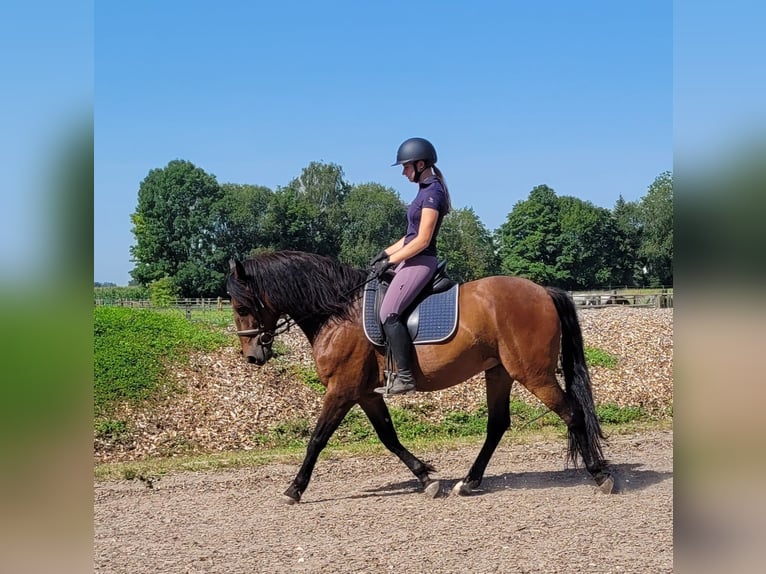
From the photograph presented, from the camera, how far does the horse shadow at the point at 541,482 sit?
678 cm

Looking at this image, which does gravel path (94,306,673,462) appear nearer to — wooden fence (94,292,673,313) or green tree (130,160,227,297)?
wooden fence (94,292,673,313)

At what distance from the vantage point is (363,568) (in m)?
4.61

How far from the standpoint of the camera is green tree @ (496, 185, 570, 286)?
64375mm

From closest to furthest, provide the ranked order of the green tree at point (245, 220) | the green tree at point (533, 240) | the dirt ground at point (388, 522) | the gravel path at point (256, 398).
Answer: the dirt ground at point (388, 522)
the gravel path at point (256, 398)
the green tree at point (245, 220)
the green tree at point (533, 240)

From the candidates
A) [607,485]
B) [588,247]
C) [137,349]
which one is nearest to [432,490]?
[607,485]

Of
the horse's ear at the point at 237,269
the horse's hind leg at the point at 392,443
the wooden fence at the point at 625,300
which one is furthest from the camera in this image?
the wooden fence at the point at 625,300

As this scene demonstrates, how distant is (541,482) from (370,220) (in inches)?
2027

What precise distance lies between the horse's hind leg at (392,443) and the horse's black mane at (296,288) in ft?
3.10

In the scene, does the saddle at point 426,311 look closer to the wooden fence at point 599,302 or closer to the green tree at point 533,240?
the wooden fence at point 599,302

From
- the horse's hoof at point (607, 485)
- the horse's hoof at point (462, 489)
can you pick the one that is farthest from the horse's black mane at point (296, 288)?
the horse's hoof at point (607, 485)

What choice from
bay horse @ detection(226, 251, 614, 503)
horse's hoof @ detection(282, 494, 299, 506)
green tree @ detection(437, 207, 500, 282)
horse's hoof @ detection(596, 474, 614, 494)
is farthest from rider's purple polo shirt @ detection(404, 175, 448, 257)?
green tree @ detection(437, 207, 500, 282)

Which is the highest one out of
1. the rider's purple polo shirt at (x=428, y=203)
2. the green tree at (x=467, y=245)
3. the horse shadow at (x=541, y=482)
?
the green tree at (x=467, y=245)
